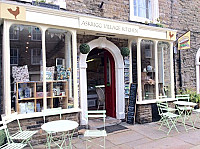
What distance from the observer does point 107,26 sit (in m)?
4.88

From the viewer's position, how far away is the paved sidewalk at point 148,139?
3.86 meters

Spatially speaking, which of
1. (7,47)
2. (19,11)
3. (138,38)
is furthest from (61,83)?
(138,38)

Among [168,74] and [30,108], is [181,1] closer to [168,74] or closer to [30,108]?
[168,74]

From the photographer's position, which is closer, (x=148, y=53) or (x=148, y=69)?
(x=148, y=53)

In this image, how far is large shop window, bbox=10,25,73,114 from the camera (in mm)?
4176

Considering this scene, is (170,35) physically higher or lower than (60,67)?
higher

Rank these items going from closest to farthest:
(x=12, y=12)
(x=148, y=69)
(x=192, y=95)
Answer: (x=12, y=12), (x=148, y=69), (x=192, y=95)

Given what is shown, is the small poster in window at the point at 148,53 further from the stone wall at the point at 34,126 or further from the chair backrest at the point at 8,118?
the chair backrest at the point at 8,118

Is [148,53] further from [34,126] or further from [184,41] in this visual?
[34,126]

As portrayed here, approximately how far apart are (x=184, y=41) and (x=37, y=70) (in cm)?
550

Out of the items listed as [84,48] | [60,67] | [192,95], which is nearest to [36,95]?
[60,67]

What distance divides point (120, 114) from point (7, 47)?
3.85 m

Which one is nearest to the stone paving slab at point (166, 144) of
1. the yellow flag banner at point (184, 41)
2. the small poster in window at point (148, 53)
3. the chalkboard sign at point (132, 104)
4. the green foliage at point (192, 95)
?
the chalkboard sign at point (132, 104)

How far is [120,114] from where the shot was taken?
18.8ft
